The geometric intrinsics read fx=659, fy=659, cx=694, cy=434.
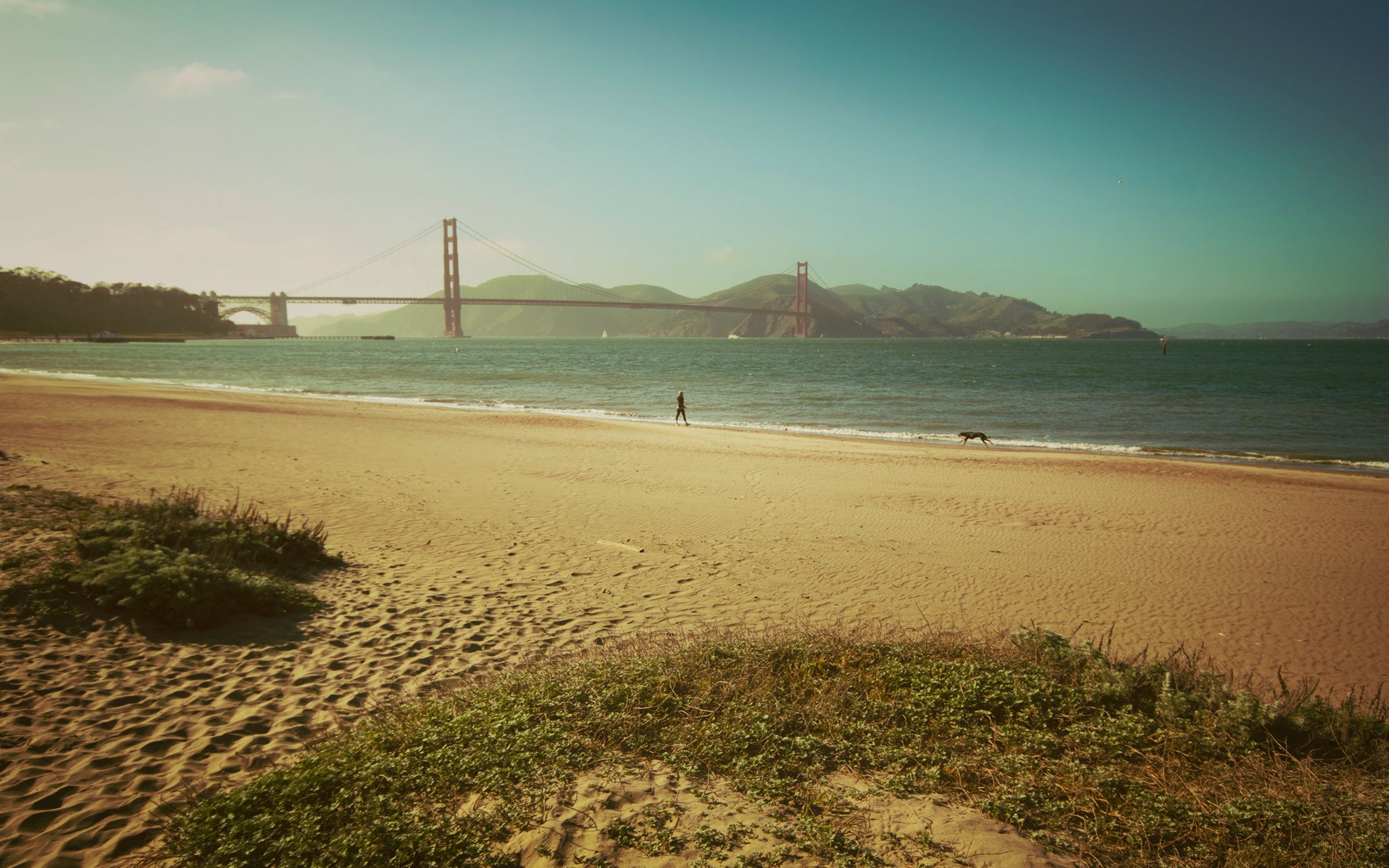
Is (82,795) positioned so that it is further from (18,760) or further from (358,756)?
(358,756)

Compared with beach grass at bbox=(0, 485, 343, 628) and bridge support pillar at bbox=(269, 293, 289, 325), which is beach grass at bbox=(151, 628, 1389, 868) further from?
bridge support pillar at bbox=(269, 293, 289, 325)

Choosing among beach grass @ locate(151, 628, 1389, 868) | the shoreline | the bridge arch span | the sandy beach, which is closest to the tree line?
the bridge arch span

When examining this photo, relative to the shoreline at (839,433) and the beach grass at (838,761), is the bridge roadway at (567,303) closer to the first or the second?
the shoreline at (839,433)

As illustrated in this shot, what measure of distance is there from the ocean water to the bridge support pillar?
160ft

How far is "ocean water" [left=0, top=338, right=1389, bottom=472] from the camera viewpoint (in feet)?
68.4

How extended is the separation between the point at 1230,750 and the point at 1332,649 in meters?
4.02

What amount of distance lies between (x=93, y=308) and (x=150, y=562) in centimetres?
12830

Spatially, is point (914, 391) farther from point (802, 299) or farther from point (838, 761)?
point (802, 299)

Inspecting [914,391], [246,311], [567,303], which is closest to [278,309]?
[246,311]

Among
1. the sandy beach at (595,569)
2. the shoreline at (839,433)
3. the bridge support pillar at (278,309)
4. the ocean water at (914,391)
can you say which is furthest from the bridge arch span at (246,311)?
the sandy beach at (595,569)

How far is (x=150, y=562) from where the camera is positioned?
16.0ft

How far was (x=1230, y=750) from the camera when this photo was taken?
10.3ft

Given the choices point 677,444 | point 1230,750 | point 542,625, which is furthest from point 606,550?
point 677,444

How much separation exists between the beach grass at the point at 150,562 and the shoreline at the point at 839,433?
15226mm
